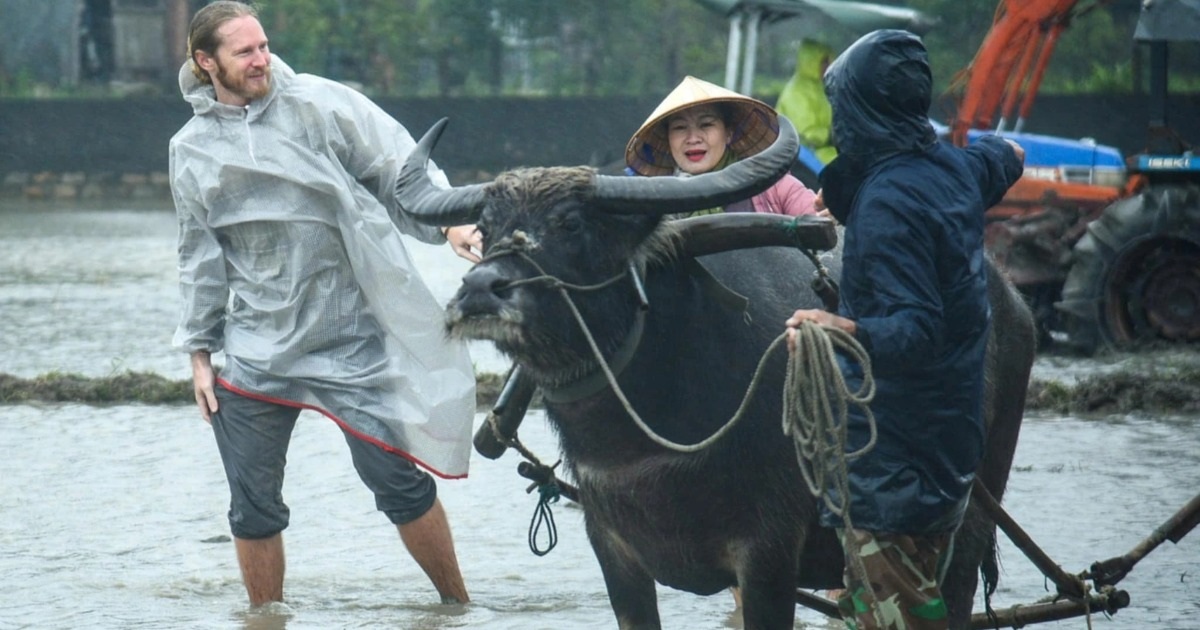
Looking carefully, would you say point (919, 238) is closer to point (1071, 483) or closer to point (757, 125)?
point (757, 125)

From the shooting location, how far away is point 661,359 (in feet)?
13.4

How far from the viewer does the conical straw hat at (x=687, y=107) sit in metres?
5.03

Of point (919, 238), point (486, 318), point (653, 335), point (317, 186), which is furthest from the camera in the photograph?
point (317, 186)

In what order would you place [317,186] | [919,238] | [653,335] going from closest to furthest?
[919,238] → [653,335] → [317,186]

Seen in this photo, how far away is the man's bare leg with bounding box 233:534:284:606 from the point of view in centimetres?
536

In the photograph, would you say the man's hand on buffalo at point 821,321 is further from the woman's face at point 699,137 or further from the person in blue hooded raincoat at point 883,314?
the woman's face at point 699,137

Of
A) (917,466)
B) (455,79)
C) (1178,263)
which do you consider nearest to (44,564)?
(917,466)

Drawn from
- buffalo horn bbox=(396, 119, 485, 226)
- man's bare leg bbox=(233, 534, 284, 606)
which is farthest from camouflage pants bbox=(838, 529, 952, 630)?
man's bare leg bbox=(233, 534, 284, 606)

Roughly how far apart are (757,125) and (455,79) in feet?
85.7

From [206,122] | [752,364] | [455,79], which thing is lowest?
[455,79]

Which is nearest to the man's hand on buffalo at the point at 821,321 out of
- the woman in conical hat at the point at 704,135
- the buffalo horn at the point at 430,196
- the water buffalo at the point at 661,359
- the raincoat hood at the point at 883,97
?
the raincoat hood at the point at 883,97

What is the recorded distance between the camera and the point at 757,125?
16.9 feet

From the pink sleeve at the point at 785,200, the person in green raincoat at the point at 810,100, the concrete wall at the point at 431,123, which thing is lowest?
the concrete wall at the point at 431,123

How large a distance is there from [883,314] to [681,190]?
667mm
